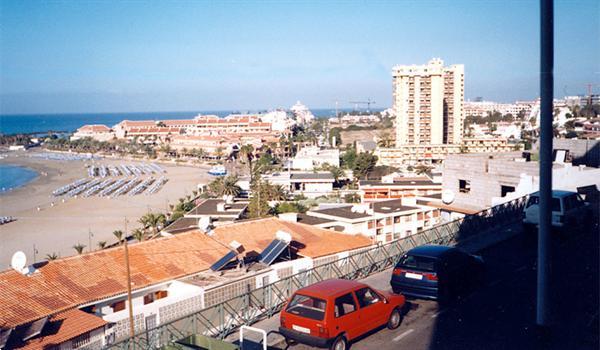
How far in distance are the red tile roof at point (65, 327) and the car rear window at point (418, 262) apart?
6.27 m

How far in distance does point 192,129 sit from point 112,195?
89.0m

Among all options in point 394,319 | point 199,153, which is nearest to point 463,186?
point 394,319

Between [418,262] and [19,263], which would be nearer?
[418,262]

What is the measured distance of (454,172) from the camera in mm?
24438

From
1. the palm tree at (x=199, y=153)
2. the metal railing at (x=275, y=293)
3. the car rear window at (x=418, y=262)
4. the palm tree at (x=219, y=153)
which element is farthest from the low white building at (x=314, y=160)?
the car rear window at (x=418, y=262)

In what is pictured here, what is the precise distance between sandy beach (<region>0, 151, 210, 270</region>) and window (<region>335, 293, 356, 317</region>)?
93.3 ft

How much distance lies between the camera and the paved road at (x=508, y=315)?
6.23 m

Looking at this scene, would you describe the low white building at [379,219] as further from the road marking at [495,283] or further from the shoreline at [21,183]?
the shoreline at [21,183]

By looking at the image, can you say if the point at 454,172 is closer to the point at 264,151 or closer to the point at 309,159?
Answer: the point at 309,159

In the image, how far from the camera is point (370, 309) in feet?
20.9

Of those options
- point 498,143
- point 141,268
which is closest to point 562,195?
point 141,268

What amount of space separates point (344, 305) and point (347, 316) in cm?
13

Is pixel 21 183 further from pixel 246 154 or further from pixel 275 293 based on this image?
pixel 275 293

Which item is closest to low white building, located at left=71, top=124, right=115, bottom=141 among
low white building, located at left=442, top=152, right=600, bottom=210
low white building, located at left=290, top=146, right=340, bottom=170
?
low white building, located at left=290, top=146, right=340, bottom=170
